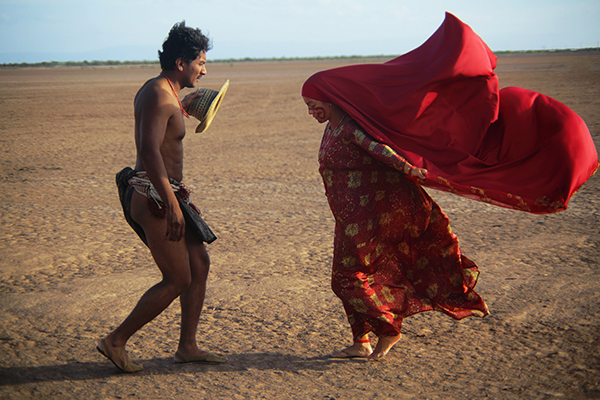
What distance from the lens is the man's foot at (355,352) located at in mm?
3461

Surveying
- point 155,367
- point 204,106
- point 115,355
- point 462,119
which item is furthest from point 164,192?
point 462,119

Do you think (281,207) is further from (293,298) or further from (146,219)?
(146,219)

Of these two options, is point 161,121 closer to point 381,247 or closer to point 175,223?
point 175,223

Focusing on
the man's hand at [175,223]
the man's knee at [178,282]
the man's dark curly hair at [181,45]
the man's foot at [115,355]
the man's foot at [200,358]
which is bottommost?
the man's foot at [200,358]

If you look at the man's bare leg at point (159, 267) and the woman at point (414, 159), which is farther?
the woman at point (414, 159)

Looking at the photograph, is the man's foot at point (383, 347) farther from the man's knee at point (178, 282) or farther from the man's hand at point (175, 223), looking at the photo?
the man's hand at point (175, 223)

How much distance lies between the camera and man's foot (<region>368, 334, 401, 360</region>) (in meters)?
3.46

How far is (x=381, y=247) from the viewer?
3479mm

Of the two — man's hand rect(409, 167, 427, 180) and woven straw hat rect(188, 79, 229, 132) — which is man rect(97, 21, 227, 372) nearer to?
woven straw hat rect(188, 79, 229, 132)

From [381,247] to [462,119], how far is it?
39.7 inches

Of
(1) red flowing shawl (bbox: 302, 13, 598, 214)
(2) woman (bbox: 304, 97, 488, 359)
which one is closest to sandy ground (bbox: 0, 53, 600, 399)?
(2) woman (bbox: 304, 97, 488, 359)

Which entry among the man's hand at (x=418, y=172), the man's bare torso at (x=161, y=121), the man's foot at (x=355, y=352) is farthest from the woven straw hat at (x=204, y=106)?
the man's foot at (x=355, y=352)

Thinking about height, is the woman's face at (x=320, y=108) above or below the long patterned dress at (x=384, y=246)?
above

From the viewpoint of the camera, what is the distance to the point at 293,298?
14.2 ft
